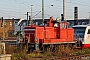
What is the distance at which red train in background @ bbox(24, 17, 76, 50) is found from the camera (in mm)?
23544

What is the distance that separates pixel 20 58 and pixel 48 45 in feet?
20.0

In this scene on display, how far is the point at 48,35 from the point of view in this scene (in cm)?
2478

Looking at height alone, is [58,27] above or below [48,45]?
above

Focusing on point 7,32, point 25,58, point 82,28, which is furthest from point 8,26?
point 25,58

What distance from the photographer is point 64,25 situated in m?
25.9

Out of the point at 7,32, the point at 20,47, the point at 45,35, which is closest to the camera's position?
the point at 20,47

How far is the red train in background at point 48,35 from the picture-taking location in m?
23.5

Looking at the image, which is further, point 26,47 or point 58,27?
point 58,27

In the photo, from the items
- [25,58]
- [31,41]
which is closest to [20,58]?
[25,58]

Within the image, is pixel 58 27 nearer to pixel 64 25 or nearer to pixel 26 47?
pixel 64 25

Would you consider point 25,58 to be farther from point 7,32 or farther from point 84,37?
point 7,32

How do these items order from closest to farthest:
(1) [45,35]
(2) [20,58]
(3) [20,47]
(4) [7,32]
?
(2) [20,58], (3) [20,47], (1) [45,35], (4) [7,32]

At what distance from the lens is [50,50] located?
2345cm

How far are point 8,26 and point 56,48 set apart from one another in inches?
2323
